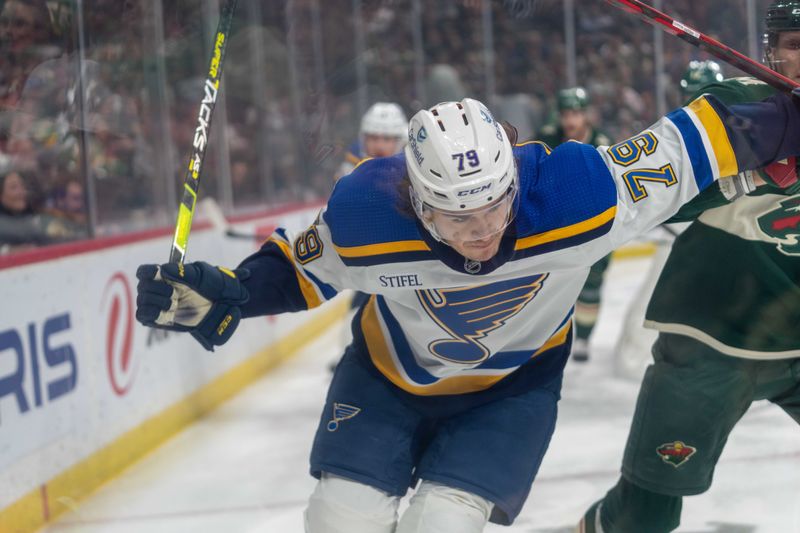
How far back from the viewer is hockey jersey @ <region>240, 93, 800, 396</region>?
5.14ft

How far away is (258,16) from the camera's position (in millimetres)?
4852

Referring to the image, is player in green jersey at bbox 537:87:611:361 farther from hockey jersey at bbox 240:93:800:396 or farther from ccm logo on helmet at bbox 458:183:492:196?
ccm logo on helmet at bbox 458:183:492:196

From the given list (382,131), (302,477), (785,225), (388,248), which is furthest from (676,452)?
(382,131)

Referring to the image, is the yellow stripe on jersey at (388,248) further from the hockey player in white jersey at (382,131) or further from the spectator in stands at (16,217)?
the hockey player in white jersey at (382,131)

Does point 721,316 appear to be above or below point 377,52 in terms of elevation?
below

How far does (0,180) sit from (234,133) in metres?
2.78

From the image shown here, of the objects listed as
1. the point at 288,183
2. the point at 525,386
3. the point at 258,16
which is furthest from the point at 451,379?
the point at 288,183

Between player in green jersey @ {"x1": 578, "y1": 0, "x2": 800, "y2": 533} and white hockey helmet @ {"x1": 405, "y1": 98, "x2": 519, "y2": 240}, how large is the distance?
21.8 inches

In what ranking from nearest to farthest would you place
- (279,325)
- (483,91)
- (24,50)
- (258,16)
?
(24,50), (483,91), (258,16), (279,325)

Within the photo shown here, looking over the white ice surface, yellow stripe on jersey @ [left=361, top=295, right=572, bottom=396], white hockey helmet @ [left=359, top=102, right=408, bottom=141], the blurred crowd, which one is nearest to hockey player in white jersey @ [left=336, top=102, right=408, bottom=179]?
white hockey helmet @ [left=359, top=102, right=408, bottom=141]

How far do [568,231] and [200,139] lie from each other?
77 cm

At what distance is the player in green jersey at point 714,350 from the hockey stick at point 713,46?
11.0 inches

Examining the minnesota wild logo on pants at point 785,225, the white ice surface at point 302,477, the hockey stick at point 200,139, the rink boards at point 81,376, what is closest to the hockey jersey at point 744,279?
the minnesota wild logo on pants at point 785,225

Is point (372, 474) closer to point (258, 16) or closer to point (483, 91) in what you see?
point (483, 91)
